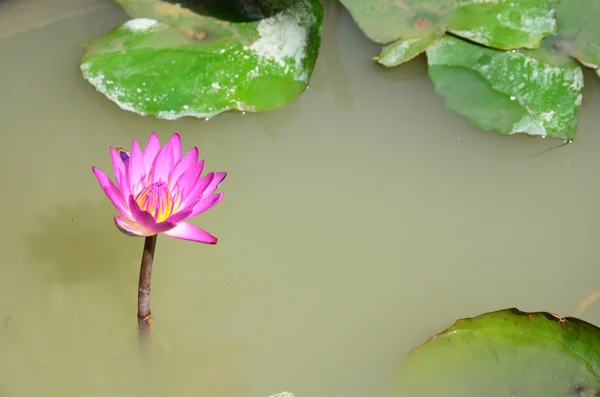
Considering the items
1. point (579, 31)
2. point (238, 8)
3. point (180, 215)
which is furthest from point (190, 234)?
point (579, 31)

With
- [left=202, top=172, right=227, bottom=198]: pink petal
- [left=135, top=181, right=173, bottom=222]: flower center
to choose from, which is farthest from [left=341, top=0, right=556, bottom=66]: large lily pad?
[left=135, top=181, right=173, bottom=222]: flower center

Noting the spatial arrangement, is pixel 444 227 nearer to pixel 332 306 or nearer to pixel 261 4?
pixel 332 306

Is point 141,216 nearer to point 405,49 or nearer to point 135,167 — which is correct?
point 135,167

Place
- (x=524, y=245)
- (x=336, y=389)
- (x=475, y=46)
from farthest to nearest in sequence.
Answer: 1. (x=475, y=46)
2. (x=524, y=245)
3. (x=336, y=389)

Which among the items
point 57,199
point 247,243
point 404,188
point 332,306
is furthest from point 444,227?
point 57,199

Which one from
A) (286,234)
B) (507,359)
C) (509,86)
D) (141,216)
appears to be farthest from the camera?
(509,86)

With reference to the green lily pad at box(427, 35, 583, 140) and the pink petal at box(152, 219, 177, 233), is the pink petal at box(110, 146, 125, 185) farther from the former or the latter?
the green lily pad at box(427, 35, 583, 140)
